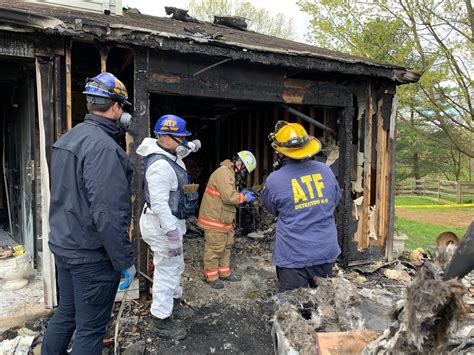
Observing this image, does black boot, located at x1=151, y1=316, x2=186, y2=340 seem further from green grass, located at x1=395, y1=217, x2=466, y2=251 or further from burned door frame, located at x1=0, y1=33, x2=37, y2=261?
green grass, located at x1=395, y1=217, x2=466, y2=251

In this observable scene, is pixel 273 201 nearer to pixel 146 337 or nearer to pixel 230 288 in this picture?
pixel 146 337

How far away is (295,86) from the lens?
16.6 ft

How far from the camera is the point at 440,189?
2434 cm

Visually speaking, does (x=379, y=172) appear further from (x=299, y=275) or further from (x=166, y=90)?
(x=166, y=90)

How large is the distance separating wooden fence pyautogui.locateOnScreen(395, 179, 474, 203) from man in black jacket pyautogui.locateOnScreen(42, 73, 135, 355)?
24655 millimetres

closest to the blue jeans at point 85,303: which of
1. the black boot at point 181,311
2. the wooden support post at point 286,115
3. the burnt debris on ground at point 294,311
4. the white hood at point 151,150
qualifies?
the burnt debris on ground at point 294,311

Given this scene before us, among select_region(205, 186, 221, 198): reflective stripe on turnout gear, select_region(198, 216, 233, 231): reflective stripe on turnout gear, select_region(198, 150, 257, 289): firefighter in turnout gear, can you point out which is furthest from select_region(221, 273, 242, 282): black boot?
select_region(205, 186, 221, 198): reflective stripe on turnout gear

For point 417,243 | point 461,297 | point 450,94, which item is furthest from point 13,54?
point 450,94

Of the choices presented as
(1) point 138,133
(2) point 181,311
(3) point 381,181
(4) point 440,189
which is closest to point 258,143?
(3) point 381,181

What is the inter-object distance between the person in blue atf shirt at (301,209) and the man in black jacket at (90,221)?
1334 mm

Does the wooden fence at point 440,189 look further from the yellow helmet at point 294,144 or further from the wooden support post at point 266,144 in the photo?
the yellow helmet at point 294,144

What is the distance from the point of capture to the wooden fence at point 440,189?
22.4m

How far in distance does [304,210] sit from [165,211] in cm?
135

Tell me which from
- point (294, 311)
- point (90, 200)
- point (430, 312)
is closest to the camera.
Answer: point (430, 312)
